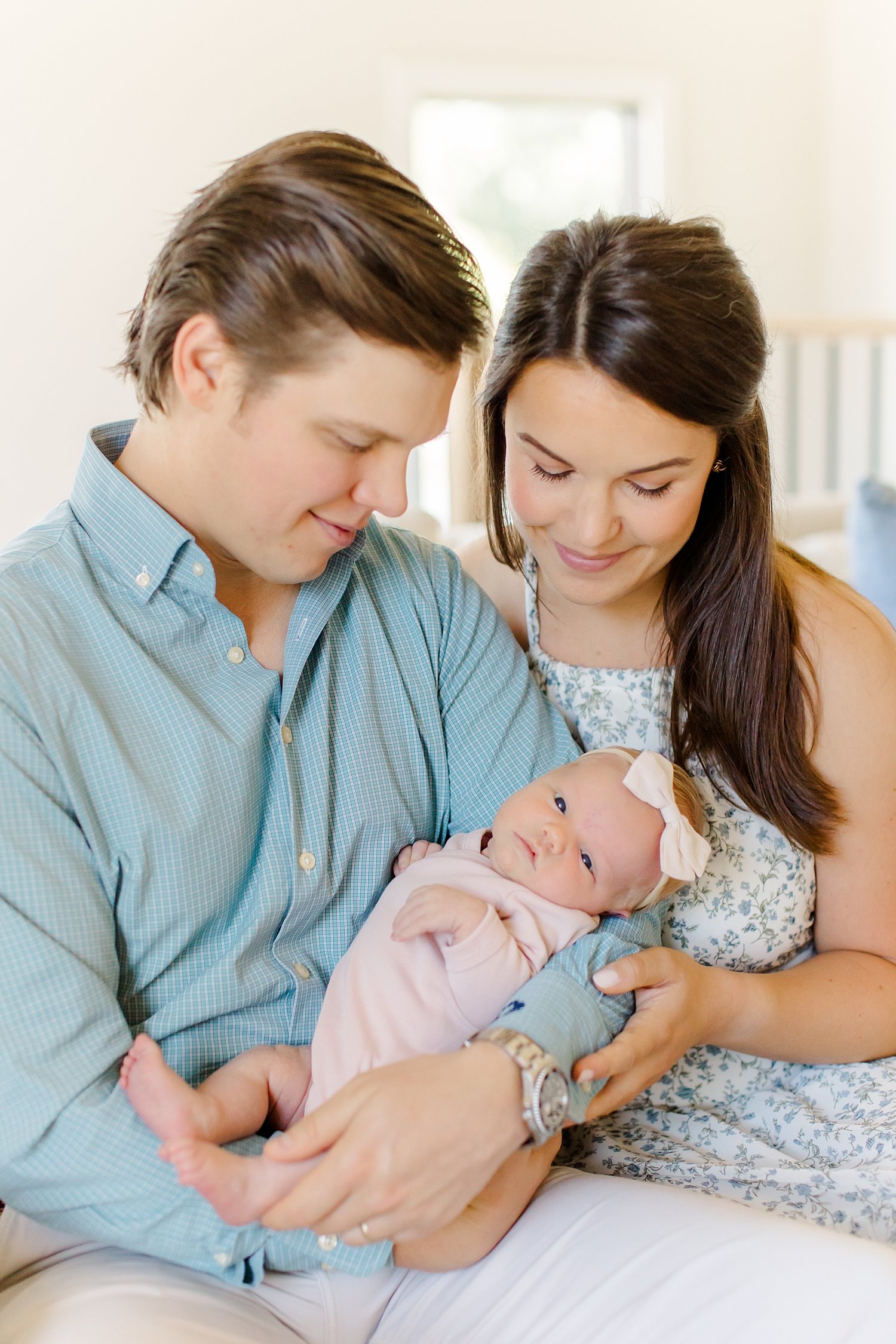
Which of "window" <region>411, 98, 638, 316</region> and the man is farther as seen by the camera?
"window" <region>411, 98, 638, 316</region>

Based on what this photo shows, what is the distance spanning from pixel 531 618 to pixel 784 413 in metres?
3.35

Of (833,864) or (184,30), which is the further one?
(184,30)

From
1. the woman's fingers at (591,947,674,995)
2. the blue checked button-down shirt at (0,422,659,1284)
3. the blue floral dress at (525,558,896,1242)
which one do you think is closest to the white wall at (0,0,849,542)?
the blue floral dress at (525,558,896,1242)

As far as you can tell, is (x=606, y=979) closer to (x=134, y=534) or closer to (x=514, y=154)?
(x=134, y=534)

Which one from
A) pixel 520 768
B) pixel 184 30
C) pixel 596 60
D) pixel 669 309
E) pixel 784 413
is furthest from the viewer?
pixel 784 413

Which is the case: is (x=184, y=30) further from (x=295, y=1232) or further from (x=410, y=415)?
(x=295, y=1232)

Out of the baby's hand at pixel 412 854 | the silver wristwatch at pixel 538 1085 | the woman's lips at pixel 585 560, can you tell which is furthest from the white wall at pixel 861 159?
the silver wristwatch at pixel 538 1085

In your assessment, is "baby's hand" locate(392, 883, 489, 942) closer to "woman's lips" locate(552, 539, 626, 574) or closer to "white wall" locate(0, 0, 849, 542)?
"woman's lips" locate(552, 539, 626, 574)

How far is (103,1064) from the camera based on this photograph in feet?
3.60

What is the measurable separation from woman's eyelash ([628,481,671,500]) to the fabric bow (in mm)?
294

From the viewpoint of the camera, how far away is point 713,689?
61.4 inches

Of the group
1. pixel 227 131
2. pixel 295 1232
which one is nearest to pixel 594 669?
pixel 295 1232

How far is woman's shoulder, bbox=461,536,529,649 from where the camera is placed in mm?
1765

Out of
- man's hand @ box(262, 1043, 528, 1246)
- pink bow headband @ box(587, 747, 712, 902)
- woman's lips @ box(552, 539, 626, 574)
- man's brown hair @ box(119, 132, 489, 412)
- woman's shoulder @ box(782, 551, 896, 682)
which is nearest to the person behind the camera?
man's hand @ box(262, 1043, 528, 1246)
